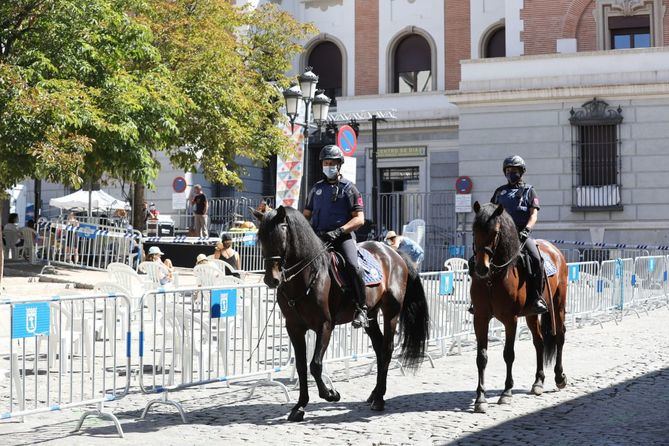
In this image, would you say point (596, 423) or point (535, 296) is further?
point (535, 296)

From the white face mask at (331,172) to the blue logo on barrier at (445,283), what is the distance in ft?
14.1

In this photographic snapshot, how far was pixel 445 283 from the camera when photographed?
1315 cm

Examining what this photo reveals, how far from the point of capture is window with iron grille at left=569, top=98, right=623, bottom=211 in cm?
2862

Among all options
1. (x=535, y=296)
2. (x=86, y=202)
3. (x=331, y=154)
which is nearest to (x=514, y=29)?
(x=86, y=202)

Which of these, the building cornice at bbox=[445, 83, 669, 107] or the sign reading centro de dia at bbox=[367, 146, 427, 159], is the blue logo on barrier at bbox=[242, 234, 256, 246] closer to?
the building cornice at bbox=[445, 83, 669, 107]

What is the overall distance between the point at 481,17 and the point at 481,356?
1128 inches

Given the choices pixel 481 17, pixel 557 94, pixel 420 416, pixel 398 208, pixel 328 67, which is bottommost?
pixel 420 416

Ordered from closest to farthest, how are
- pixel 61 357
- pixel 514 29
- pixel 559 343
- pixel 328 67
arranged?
pixel 61 357 → pixel 559 343 → pixel 514 29 → pixel 328 67

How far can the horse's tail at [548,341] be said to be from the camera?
10.0 metres

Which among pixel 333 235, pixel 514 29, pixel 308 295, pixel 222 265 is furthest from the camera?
pixel 514 29

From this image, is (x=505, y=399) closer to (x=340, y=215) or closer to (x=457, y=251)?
(x=340, y=215)

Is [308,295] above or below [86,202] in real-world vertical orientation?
below

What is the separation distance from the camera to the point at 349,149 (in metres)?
16.7

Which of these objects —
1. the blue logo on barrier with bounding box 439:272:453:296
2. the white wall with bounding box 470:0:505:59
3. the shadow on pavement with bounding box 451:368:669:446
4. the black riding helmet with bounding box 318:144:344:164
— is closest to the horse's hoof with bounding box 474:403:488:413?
the shadow on pavement with bounding box 451:368:669:446
